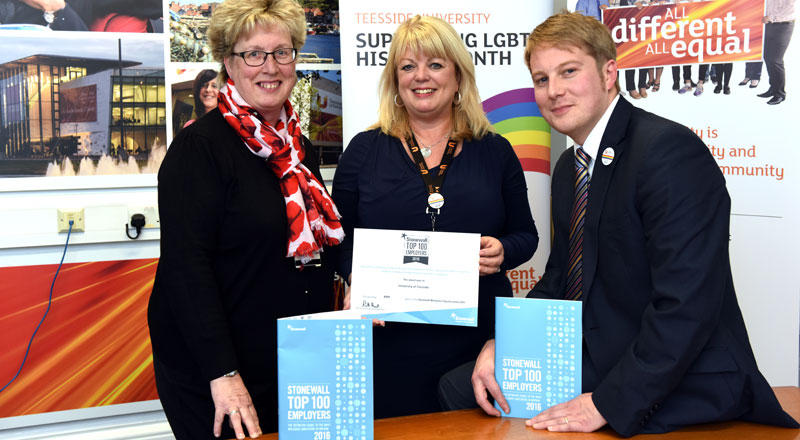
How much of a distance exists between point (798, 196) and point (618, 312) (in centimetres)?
178

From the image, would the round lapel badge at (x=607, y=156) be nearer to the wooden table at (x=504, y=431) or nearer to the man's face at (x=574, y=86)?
the man's face at (x=574, y=86)

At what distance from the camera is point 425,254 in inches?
77.8

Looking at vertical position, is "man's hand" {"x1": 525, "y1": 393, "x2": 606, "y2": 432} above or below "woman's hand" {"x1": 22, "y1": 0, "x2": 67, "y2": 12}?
below

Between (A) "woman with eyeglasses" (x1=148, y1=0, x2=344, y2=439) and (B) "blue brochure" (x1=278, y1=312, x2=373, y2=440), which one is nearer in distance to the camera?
(B) "blue brochure" (x1=278, y1=312, x2=373, y2=440)

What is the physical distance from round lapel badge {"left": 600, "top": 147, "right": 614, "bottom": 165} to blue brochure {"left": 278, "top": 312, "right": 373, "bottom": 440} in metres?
0.78

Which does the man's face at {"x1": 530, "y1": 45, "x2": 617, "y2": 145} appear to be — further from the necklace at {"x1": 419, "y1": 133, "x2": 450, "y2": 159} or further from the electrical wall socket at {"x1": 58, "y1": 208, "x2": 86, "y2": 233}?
the electrical wall socket at {"x1": 58, "y1": 208, "x2": 86, "y2": 233}

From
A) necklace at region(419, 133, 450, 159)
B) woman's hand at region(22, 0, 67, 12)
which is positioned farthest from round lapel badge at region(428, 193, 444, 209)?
woman's hand at region(22, 0, 67, 12)

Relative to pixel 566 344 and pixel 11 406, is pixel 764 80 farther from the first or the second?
pixel 11 406

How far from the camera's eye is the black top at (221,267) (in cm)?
183

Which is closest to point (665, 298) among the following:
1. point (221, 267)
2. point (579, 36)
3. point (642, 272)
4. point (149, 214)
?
point (642, 272)

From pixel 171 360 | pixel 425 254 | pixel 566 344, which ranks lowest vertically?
pixel 171 360

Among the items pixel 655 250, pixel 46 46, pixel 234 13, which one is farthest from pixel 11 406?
pixel 655 250

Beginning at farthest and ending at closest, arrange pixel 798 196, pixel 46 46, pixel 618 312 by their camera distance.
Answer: pixel 46 46
pixel 798 196
pixel 618 312

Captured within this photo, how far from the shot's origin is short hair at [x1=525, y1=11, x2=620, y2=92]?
1.80m
